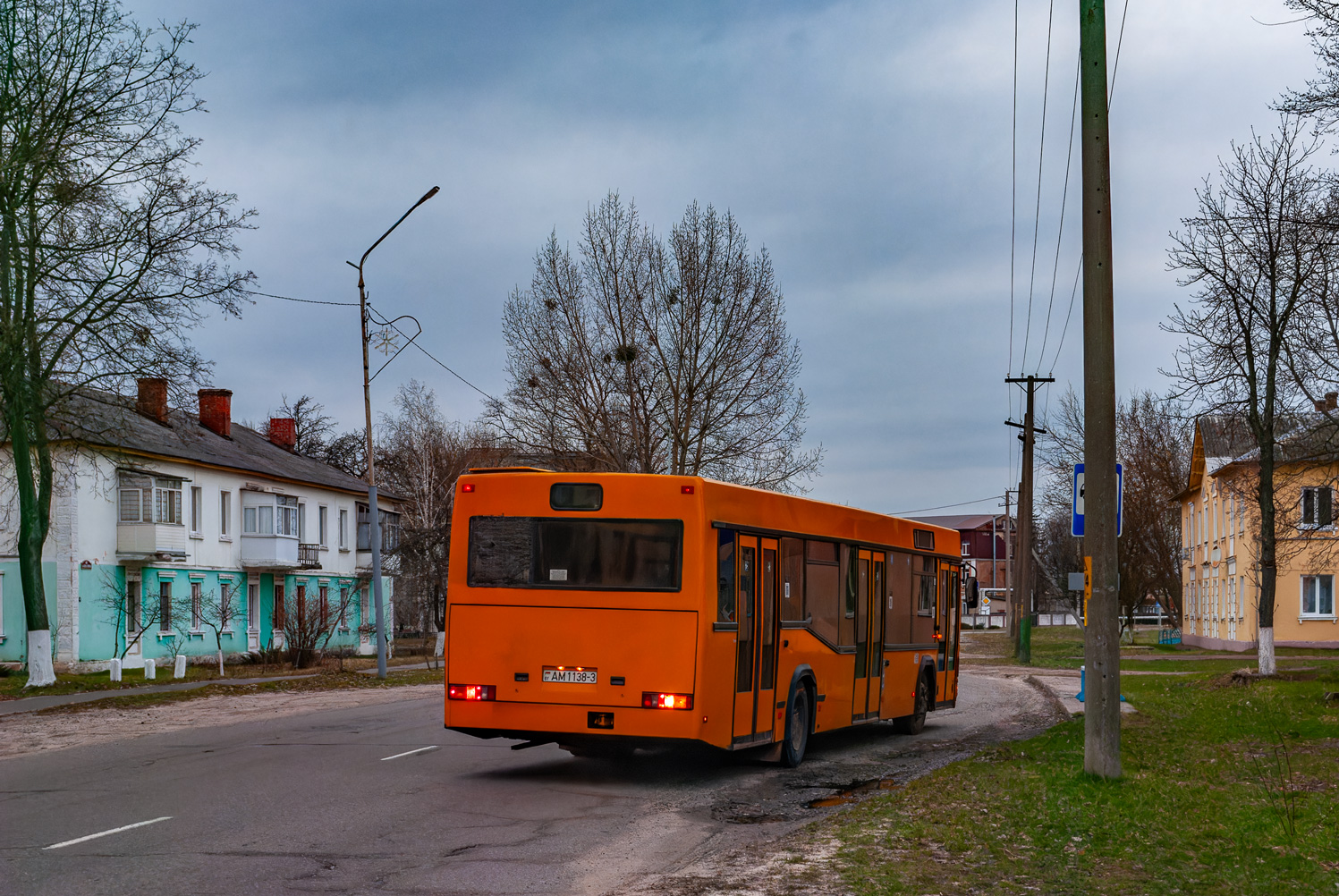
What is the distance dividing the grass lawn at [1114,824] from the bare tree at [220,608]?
33061 mm

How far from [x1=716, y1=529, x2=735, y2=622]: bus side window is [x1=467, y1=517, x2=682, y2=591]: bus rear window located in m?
0.47

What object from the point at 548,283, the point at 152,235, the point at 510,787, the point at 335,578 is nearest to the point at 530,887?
the point at 510,787

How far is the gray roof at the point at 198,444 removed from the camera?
33344 mm

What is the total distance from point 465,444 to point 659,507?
65429 millimetres

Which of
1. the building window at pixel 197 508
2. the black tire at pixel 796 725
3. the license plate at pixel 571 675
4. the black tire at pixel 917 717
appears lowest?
the black tire at pixel 917 717

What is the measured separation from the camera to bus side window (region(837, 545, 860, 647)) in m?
15.5

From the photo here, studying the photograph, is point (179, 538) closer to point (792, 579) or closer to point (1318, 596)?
point (792, 579)

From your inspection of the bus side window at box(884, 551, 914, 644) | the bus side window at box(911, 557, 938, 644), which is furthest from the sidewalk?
the bus side window at box(911, 557, 938, 644)

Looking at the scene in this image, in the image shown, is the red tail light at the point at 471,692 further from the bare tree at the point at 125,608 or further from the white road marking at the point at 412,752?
the bare tree at the point at 125,608

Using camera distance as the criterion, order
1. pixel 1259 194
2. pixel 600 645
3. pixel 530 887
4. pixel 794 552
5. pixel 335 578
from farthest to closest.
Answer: pixel 335 578 → pixel 1259 194 → pixel 794 552 → pixel 600 645 → pixel 530 887

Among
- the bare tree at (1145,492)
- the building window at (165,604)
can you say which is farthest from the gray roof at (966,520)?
the building window at (165,604)

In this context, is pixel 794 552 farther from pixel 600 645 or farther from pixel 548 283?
pixel 548 283

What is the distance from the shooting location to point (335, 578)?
57.3m

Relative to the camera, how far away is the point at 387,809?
35.0 ft
